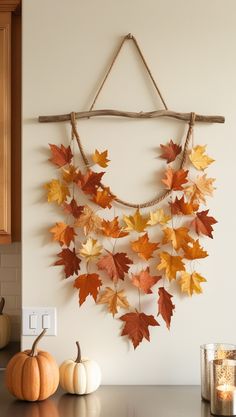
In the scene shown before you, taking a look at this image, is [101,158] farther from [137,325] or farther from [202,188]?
[137,325]

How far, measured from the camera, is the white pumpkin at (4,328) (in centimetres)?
264

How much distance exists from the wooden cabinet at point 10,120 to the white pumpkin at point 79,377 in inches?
23.9

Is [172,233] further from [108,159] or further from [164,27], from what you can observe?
[164,27]

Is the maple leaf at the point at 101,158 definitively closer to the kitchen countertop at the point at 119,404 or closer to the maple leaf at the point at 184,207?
the maple leaf at the point at 184,207

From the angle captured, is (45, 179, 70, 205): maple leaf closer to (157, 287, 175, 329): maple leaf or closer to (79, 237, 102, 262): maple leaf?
(79, 237, 102, 262): maple leaf

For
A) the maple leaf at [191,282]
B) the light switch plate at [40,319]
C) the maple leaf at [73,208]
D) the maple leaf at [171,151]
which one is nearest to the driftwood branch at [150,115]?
the maple leaf at [171,151]

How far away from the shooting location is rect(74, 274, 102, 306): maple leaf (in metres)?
2.12

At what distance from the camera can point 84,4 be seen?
2.19 metres

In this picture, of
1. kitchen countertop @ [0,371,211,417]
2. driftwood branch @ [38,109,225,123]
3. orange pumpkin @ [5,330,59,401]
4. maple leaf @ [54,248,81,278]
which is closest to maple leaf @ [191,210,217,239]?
driftwood branch @ [38,109,225,123]

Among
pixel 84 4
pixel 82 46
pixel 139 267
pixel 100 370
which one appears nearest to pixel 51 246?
pixel 139 267

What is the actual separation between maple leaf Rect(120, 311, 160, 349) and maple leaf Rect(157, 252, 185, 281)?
17 cm

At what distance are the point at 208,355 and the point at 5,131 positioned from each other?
117cm

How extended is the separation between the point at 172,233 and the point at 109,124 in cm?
47

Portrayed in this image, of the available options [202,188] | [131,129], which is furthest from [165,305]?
[131,129]
